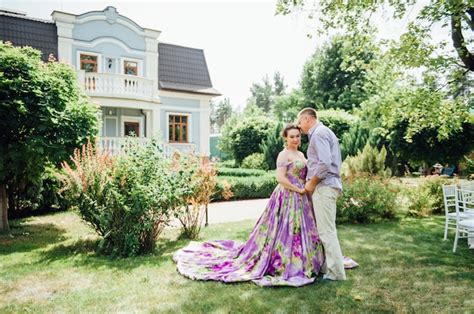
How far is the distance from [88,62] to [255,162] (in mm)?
10990

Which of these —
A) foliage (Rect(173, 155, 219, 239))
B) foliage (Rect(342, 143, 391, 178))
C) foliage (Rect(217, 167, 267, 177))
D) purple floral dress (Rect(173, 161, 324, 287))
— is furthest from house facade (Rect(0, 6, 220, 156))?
purple floral dress (Rect(173, 161, 324, 287))

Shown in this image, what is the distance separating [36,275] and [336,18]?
8974 millimetres

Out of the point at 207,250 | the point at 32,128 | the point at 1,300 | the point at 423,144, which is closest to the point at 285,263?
the point at 207,250

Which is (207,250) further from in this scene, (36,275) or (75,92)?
(75,92)

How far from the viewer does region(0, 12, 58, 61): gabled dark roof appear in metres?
17.2

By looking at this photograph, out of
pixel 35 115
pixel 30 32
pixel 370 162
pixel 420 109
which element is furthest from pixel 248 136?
pixel 35 115

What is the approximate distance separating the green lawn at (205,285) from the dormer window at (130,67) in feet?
49.6

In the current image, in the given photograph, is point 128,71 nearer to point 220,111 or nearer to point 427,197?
point 427,197

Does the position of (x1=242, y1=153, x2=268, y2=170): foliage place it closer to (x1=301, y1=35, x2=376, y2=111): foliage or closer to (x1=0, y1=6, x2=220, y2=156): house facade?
(x1=0, y1=6, x2=220, y2=156): house facade

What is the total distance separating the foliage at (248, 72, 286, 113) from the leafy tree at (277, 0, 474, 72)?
6229 centimetres

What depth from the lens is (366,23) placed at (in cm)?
972

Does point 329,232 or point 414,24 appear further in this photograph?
point 414,24

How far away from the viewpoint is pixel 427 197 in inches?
390

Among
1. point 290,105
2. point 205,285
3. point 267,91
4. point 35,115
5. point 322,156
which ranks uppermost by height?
point 267,91
